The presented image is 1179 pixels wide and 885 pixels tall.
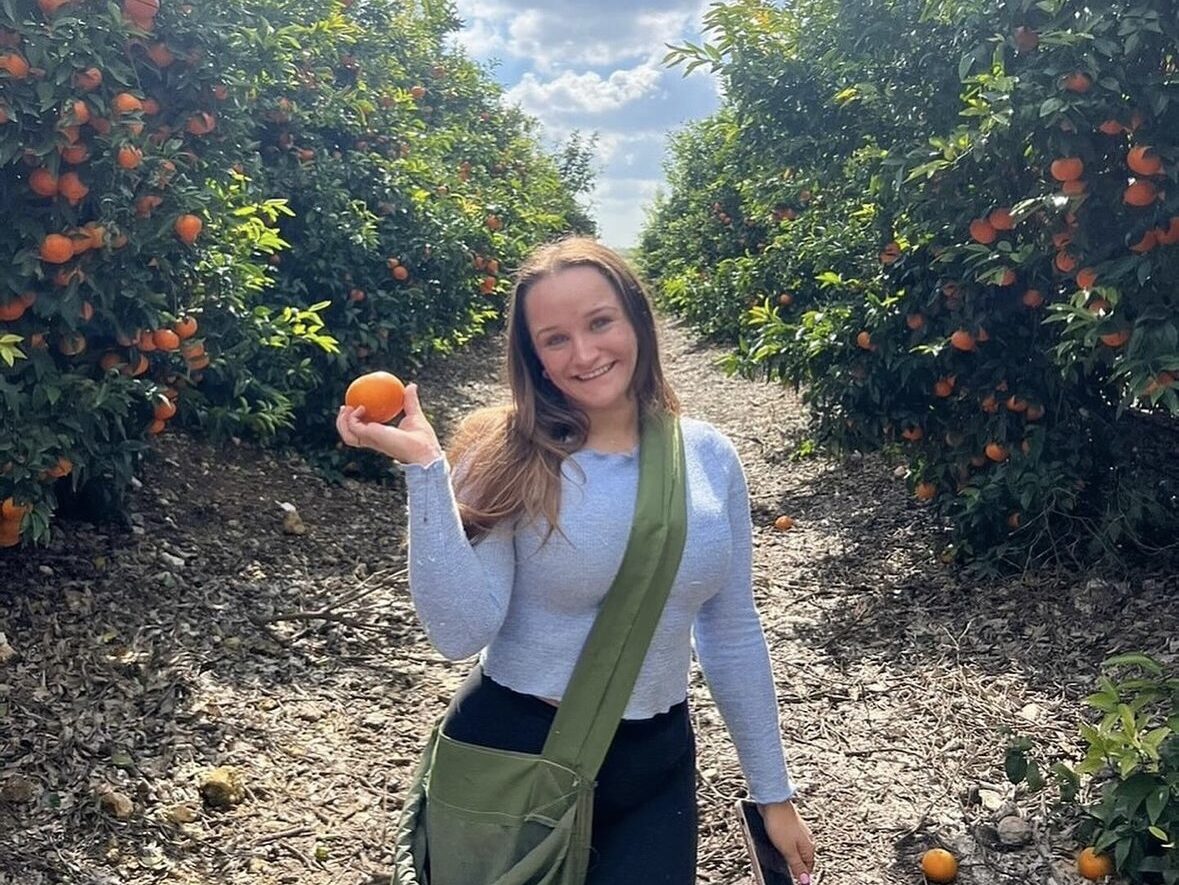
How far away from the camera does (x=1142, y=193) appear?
3.29m

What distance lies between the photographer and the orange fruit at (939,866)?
277cm

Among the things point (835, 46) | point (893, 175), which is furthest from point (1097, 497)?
point (835, 46)

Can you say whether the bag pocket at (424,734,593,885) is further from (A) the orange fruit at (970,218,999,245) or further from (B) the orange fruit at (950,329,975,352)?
(B) the orange fruit at (950,329,975,352)

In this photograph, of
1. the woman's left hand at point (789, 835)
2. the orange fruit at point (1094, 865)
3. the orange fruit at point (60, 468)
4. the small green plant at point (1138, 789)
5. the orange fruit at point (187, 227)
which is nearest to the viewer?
the woman's left hand at point (789, 835)

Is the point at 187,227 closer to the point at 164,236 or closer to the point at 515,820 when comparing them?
the point at 164,236

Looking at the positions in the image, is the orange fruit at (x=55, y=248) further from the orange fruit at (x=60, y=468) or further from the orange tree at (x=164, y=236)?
the orange fruit at (x=60, y=468)

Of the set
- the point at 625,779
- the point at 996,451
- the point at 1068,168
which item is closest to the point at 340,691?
the point at 625,779

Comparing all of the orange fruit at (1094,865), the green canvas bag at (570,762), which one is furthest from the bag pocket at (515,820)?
the orange fruit at (1094,865)

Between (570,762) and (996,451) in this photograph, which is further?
(996,451)

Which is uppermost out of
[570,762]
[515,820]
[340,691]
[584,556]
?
[584,556]

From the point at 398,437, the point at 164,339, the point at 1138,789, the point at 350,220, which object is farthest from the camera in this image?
the point at 350,220

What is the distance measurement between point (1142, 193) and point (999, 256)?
25.5 inches

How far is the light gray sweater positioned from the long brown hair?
0.04 m

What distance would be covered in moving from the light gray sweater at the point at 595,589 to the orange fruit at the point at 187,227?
247 cm
